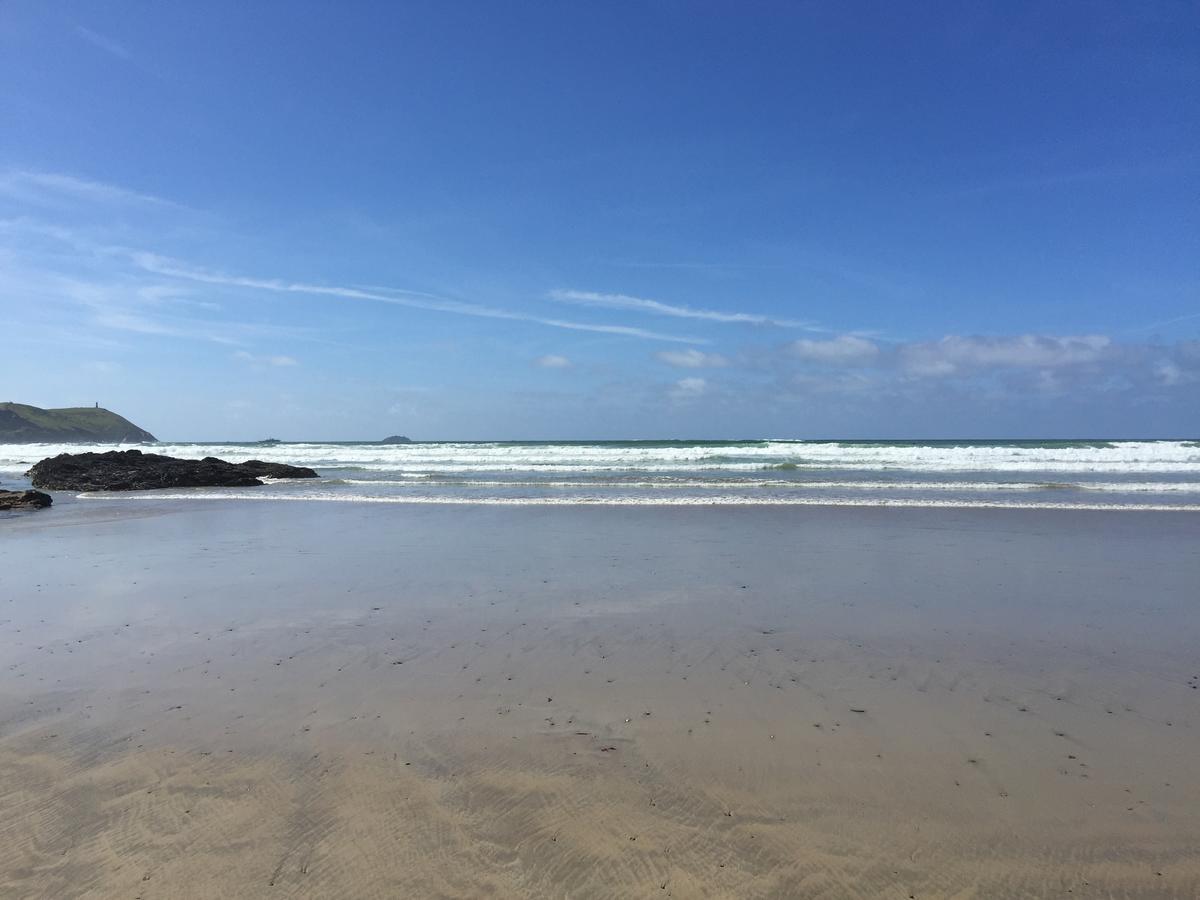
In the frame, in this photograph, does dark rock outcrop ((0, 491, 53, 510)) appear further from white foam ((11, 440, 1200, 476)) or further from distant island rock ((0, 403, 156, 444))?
distant island rock ((0, 403, 156, 444))

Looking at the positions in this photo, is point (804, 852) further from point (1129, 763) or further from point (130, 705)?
point (130, 705)

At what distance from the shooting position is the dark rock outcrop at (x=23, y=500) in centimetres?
1662

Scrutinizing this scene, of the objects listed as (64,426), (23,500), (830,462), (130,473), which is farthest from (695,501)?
(64,426)

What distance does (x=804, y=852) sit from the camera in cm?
282

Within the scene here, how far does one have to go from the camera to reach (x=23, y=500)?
16.8 meters

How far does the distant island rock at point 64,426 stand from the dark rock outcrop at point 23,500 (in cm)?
10694

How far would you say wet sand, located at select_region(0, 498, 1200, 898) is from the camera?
277cm

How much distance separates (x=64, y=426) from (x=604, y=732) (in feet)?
475

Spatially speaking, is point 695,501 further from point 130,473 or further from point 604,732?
point 130,473

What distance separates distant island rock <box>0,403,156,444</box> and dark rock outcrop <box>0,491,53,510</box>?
106943 millimetres

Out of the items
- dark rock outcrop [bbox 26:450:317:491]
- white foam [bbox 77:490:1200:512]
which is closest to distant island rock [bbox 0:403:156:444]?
dark rock outcrop [bbox 26:450:317:491]

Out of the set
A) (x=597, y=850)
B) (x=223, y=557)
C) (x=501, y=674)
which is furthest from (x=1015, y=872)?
(x=223, y=557)

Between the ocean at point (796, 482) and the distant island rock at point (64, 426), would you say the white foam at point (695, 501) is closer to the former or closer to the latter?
the ocean at point (796, 482)

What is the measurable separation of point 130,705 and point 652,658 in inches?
146
